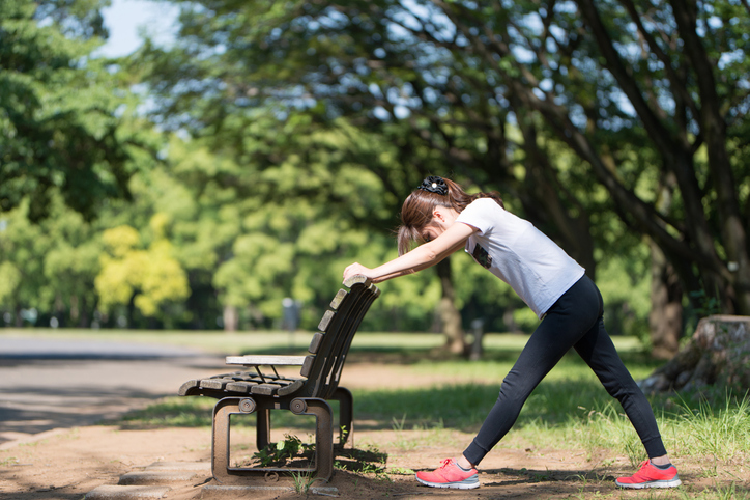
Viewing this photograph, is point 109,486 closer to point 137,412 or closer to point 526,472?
point 526,472

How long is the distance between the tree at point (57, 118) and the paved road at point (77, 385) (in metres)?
3.58

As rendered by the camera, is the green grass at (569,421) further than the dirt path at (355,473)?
Yes

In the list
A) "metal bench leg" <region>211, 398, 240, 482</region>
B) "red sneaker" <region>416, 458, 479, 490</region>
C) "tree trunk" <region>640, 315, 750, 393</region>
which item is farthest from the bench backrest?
"tree trunk" <region>640, 315, 750, 393</region>

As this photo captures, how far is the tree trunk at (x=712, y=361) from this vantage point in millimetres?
6574

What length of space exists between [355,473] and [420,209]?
1.52 metres

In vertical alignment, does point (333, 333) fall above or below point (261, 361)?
above

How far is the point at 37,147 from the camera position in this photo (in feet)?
50.2

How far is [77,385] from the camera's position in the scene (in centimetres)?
1166

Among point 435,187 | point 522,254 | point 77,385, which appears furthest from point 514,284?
point 77,385

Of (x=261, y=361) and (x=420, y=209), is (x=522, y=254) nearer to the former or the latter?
(x=420, y=209)

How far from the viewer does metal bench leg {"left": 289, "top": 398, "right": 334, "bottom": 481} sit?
384 centimetres

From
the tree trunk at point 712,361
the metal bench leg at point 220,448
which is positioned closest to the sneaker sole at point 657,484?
the metal bench leg at point 220,448

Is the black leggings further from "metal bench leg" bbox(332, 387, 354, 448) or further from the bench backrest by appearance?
"metal bench leg" bbox(332, 387, 354, 448)

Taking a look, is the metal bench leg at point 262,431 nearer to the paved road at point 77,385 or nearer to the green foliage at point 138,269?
the paved road at point 77,385
